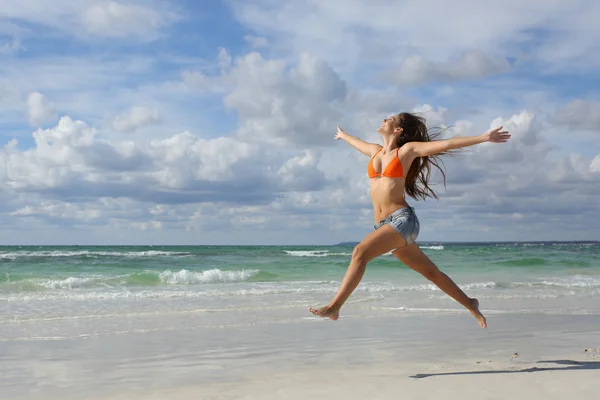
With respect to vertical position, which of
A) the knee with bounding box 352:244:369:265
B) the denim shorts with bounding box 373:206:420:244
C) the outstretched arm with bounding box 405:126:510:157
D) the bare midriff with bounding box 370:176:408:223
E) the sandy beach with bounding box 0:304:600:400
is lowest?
the sandy beach with bounding box 0:304:600:400

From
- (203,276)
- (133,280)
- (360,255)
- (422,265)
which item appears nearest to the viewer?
(360,255)

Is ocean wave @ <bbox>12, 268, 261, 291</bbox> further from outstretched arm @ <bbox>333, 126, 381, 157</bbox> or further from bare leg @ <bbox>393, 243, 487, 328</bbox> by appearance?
bare leg @ <bbox>393, 243, 487, 328</bbox>

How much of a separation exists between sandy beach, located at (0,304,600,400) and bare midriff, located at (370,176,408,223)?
1.47 meters

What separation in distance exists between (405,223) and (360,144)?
1.16 metres

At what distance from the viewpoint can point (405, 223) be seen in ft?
18.0

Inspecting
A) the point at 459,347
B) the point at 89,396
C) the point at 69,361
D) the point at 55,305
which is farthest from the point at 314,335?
the point at 55,305

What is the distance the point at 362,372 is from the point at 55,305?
9.50 metres

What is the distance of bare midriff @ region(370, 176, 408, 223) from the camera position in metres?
5.65

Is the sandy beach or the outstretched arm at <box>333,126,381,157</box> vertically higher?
the outstretched arm at <box>333,126,381,157</box>

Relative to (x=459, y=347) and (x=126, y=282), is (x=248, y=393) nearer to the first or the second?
(x=459, y=347)

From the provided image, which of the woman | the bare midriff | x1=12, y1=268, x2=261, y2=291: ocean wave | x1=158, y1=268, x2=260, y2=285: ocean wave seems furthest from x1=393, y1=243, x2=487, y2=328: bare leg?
x1=158, y1=268, x2=260, y2=285: ocean wave

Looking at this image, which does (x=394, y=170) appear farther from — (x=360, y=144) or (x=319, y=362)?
(x=319, y=362)

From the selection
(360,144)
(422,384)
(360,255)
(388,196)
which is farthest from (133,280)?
(422,384)

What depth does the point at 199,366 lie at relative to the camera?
20.9 feet
